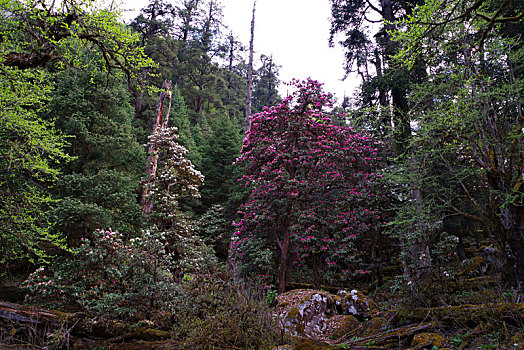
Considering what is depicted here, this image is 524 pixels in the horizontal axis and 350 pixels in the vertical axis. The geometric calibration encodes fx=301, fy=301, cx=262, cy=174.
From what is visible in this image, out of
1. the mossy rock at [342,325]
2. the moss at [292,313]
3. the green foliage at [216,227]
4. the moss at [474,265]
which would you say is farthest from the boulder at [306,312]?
the green foliage at [216,227]

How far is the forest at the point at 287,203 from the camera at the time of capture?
4.96 meters

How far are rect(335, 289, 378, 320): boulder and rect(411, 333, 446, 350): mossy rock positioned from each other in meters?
2.59

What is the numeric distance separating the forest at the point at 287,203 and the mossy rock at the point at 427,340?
0.03 meters

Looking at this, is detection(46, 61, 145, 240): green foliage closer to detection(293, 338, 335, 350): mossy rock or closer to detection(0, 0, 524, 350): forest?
detection(0, 0, 524, 350): forest

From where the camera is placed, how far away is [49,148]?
24.0ft

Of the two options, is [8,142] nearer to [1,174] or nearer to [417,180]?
[1,174]

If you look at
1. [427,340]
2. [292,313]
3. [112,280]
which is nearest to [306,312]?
[292,313]

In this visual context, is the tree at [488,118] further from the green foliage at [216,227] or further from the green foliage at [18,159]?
the green foliage at [216,227]

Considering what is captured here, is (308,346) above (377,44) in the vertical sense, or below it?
below

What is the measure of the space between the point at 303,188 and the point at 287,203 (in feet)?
2.26

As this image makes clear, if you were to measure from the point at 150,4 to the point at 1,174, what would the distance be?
59.1ft

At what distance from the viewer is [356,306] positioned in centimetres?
721

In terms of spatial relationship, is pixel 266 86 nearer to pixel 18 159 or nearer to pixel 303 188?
pixel 303 188

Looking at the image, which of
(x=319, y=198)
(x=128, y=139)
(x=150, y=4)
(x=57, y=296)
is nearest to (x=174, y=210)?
(x=128, y=139)
